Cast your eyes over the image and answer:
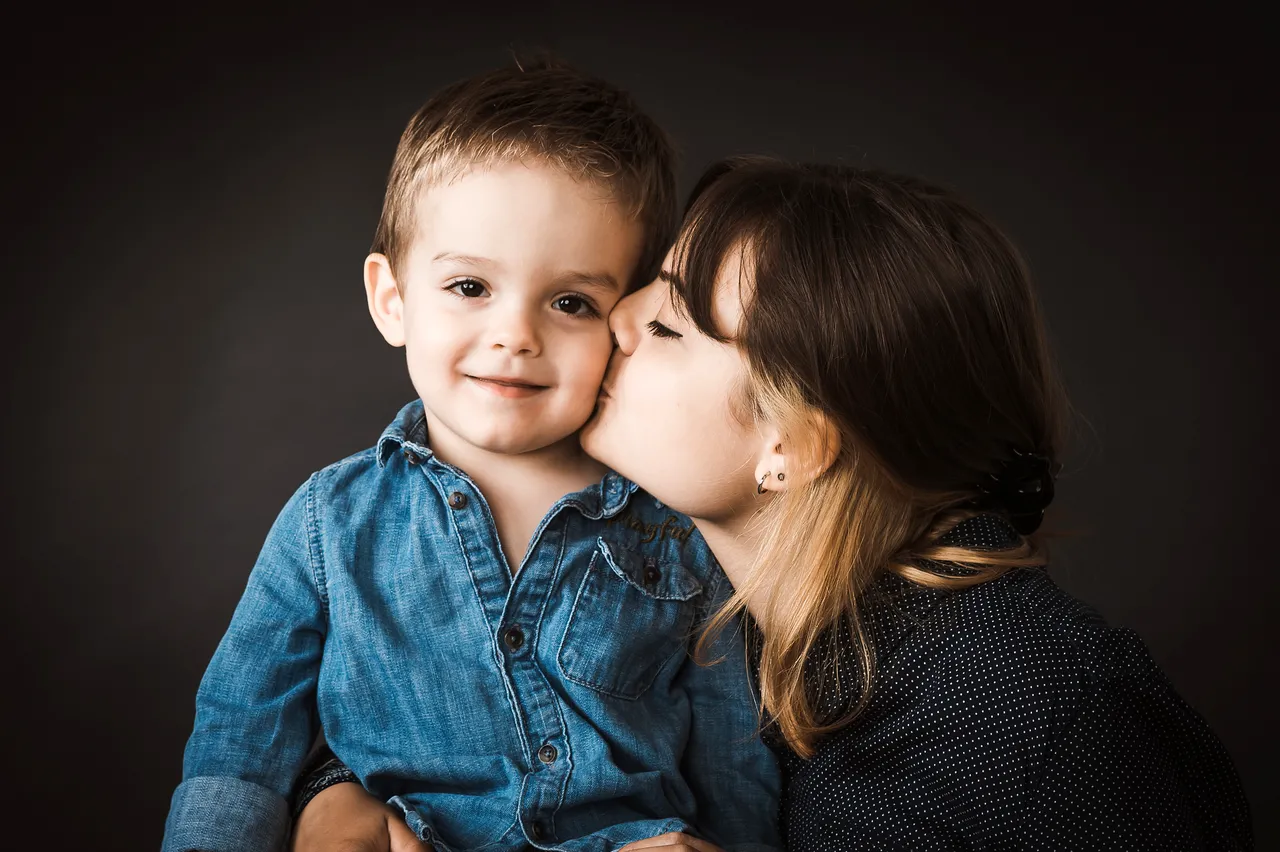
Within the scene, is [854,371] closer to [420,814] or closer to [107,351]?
[420,814]

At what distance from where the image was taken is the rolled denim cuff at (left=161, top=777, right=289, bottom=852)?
1462 mm

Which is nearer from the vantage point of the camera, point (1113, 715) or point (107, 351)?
point (1113, 715)

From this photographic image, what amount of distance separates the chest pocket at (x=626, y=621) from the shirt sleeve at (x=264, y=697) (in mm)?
348

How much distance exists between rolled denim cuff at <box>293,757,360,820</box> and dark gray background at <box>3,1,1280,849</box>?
0.75 metres

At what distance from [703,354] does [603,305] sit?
0.49ft

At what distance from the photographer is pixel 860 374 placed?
4.86 feet

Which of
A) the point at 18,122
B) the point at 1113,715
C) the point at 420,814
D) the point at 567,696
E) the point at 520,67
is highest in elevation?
the point at 520,67

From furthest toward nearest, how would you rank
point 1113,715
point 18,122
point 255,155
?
1. point 255,155
2. point 18,122
3. point 1113,715

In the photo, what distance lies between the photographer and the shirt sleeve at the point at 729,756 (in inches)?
65.5

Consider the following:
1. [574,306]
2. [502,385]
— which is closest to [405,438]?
[502,385]

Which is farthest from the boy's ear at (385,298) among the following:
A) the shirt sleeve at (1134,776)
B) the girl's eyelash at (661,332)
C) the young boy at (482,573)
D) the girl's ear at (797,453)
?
the shirt sleeve at (1134,776)

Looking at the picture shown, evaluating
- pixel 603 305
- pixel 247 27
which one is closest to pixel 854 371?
pixel 603 305

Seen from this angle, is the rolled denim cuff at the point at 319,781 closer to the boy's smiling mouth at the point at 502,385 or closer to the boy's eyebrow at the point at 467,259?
the boy's smiling mouth at the point at 502,385

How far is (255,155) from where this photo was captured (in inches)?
92.5
